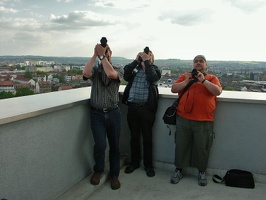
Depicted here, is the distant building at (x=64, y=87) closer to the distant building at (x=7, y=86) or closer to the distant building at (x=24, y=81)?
the distant building at (x=24, y=81)

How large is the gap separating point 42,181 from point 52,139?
0.37 metres

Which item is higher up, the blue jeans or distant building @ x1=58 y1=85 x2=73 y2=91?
distant building @ x1=58 y1=85 x2=73 y2=91

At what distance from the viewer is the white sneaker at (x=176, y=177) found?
324 centimetres

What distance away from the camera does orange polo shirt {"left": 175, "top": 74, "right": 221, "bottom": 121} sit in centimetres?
299

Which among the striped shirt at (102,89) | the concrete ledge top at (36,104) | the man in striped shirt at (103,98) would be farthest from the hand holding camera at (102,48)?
the concrete ledge top at (36,104)

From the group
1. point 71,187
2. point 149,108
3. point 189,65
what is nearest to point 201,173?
point 149,108

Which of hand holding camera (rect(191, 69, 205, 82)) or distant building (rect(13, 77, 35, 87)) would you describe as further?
distant building (rect(13, 77, 35, 87))

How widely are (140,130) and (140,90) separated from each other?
557 millimetres

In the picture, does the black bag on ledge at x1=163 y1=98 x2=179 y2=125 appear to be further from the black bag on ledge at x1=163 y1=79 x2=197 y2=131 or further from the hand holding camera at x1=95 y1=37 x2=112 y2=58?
the hand holding camera at x1=95 y1=37 x2=112 y2=58

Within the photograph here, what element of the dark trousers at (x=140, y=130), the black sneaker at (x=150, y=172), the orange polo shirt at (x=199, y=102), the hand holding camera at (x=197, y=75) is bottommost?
the black sneaker at (x=150, y=172)

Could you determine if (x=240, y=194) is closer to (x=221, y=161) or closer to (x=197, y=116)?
(x=221, y=161)

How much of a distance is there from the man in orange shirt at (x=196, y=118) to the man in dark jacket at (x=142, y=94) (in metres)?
0.28

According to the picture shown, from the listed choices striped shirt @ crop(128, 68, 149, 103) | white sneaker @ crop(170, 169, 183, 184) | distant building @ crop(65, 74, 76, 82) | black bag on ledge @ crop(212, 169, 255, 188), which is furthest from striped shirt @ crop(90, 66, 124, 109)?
black bag on ledge @ crop(212, 169, 255, 188)

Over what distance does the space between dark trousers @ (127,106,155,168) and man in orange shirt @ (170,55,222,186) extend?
1.14 ft
